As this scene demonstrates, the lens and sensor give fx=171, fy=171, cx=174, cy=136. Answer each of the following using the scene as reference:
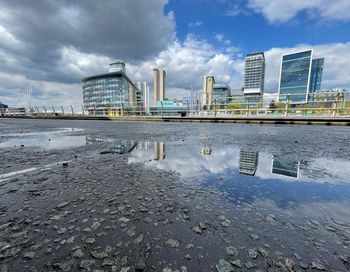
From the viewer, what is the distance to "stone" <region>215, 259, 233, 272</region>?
3.12ft

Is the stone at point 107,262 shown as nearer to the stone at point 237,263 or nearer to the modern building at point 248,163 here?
the stone at point 237,263

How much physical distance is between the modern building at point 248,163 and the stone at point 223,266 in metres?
1.69

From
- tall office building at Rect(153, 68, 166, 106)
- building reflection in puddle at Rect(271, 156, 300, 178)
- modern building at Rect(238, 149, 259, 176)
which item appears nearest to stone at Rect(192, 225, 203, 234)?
modern building at Rect(238, 149, 259, 176)

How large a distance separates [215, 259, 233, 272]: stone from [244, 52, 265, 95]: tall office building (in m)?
108

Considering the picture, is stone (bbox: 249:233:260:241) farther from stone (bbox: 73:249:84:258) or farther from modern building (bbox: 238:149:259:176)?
modern building (bbox: 238:149:259:176)

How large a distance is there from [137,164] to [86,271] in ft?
6.93

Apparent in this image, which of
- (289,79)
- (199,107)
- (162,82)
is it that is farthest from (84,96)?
(289,79)

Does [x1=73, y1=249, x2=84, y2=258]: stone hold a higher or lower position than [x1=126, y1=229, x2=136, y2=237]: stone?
higher

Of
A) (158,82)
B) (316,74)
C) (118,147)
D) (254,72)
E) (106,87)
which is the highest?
(316,74)

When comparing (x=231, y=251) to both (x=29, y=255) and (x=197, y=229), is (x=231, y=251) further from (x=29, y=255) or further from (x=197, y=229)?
(x=29, y=255)

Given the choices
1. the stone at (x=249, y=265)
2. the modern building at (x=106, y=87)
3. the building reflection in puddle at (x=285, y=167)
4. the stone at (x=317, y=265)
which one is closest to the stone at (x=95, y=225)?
the stone at (x=249, y=265)

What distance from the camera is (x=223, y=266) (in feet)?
3.20

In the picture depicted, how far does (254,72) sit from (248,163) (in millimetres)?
113165

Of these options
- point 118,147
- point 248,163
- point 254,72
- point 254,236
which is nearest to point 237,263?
point 254,236
